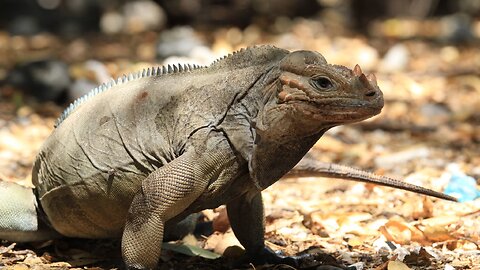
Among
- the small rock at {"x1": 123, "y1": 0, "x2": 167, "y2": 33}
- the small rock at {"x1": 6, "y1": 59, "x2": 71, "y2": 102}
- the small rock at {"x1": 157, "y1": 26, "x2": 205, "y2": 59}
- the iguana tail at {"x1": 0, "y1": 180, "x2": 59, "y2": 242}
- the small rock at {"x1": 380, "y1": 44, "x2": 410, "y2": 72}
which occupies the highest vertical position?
the small rock at {"x1": 123, "y1": 0, "x2": 167, "y2": 33}

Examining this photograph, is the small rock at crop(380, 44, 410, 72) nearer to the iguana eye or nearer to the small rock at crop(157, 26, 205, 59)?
the small rock at crop(157, 26, 205, 59)

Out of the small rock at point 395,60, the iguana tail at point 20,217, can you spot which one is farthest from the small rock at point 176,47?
A: the iguana tail at point 20,217

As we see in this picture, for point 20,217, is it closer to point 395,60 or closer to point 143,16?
point 395,60

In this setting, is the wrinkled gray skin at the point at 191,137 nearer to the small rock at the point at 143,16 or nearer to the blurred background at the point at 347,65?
the blurred background at the point at 347,65

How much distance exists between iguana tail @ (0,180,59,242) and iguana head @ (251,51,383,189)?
1.60 metres

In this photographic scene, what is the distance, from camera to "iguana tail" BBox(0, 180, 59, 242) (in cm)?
505

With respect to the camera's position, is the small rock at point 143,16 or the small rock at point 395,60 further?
the small rock at point 143,16

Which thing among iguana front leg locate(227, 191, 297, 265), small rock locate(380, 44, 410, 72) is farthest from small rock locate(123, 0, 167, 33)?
iguana front leg locate(227, 191, 297, 265)

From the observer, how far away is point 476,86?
1252 centimetres

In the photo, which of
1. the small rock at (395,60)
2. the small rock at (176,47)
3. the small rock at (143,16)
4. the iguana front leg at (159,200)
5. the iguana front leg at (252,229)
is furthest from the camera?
the small rock at (143,16)

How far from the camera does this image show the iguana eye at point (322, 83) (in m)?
4.03

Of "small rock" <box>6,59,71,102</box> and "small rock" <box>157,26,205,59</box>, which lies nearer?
"small rock" <box>6,59,71,102</box>

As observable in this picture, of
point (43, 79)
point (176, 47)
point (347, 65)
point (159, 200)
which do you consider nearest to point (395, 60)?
point (347, 65)

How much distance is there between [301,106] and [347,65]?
9939 mm
